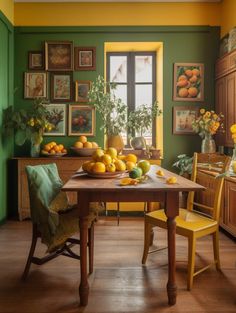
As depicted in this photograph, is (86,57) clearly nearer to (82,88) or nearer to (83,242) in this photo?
(82,88)

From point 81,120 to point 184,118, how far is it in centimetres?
155

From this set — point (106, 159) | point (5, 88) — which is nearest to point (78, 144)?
point (5, 88)

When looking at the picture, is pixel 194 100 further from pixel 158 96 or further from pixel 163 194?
pixel 163 194

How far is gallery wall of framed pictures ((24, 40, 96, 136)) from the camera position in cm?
479

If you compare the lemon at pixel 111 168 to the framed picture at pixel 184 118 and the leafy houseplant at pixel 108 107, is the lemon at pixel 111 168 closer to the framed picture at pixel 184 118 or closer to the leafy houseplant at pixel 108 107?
the leafy houseplant at pixel 108 107

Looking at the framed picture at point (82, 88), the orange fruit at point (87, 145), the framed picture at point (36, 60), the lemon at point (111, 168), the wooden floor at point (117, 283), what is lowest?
the wooden floor at point (117, 283)

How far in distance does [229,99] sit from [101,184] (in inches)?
111

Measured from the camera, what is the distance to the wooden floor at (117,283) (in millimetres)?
2154

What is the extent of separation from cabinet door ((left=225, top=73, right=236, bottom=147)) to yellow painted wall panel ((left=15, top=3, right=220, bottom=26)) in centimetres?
115

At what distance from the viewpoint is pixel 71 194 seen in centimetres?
443

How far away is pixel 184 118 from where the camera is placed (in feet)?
15.9

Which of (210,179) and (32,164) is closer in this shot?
(210,179)

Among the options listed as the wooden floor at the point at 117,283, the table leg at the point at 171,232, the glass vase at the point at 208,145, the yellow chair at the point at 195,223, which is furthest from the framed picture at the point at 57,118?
the table leg at the point at 171,232

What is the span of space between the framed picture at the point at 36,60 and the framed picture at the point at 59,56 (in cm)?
11
